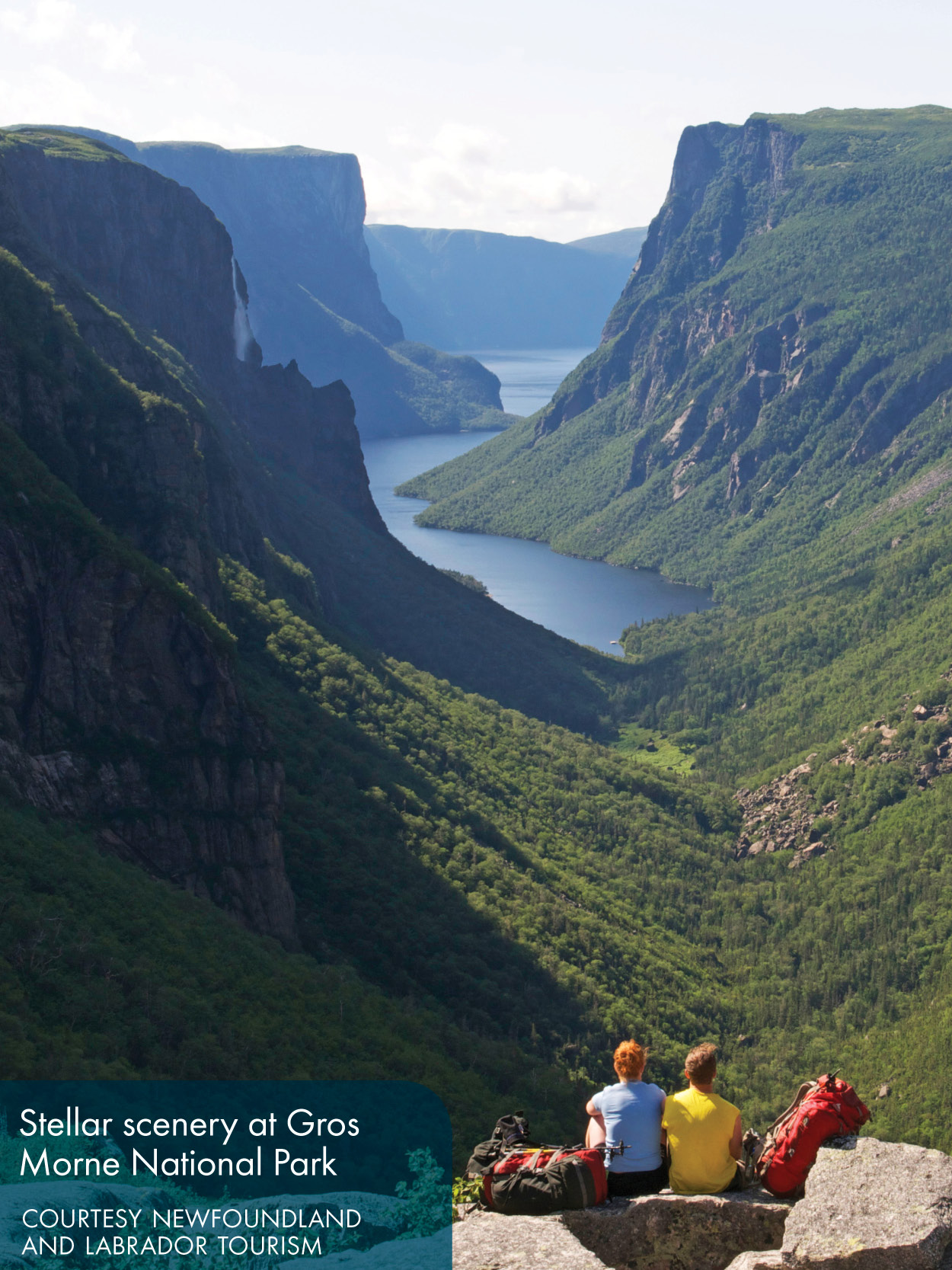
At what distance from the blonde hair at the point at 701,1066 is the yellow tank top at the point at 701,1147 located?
338 mm

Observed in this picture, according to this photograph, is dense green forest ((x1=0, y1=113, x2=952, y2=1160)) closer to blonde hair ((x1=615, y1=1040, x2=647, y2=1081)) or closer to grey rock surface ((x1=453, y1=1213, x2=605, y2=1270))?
grey rock surface ((x1=453, y1=1213, x2=605, y2=1270))

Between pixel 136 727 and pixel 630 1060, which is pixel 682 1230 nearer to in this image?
pixel 630 1060

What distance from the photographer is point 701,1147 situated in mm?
21734

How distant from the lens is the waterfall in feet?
593

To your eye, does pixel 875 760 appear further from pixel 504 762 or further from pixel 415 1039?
pixel 415 1039

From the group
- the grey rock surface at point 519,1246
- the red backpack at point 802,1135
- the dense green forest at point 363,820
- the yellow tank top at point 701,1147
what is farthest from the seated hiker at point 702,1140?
the dense green forest at point 363,820

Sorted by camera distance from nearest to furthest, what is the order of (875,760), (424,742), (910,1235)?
(910,1235)
(424,742)
(875,760)

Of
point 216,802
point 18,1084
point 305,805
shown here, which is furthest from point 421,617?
point 18,1084

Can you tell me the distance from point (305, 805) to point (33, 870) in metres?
31.6

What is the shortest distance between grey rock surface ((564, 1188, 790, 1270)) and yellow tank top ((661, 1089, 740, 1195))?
286 mm

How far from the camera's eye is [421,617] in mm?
159125

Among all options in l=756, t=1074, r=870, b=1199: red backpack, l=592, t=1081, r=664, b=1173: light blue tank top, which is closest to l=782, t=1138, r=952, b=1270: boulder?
l=756, t=1074, r=870, b=1199: red backpack

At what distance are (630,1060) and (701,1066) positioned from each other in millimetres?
1278

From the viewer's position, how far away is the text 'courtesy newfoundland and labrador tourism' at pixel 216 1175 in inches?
897
